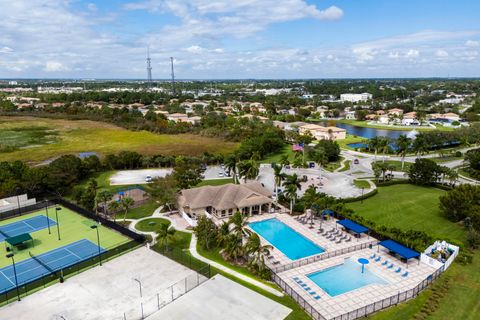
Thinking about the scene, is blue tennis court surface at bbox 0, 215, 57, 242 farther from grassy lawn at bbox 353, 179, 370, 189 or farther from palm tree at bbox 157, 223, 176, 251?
grassy lawn at bbox 353, 179, 370, 189

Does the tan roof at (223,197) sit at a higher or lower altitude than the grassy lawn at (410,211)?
higher

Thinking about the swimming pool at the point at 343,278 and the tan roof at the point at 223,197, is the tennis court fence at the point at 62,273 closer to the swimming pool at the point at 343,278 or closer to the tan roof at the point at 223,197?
the tan roof at the point at 223,197

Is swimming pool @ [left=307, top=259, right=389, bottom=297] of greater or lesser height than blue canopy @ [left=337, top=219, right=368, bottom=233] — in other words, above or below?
below

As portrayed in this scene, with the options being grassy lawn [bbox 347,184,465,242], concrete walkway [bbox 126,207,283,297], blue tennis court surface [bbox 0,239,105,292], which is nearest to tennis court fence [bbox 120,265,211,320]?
concrete walkway [bbox 126,207,283,297]

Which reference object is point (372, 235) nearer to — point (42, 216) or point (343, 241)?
point (343, 241)

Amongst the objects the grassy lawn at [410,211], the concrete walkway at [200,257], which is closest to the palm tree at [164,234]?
the concrete walkway at [200,257]

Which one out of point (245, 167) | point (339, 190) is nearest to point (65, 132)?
point (245, 167)

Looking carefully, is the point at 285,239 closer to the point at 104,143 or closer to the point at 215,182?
the point at 215,182
